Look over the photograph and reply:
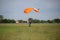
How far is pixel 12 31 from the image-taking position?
81.1 inches

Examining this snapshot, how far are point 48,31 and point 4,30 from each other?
0.71 meters

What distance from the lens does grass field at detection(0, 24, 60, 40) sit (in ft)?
6.70

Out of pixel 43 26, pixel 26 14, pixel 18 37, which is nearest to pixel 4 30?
pixel 18 37

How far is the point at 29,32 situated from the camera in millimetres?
2076

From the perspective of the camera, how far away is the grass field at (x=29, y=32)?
2043 mm

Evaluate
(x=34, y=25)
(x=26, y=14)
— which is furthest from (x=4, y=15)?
(x=34, y=25)

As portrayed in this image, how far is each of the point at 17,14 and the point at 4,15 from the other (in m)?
0.21

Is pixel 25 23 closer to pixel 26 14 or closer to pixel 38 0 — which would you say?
pixel 26 14

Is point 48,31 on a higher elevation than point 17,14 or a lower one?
lower

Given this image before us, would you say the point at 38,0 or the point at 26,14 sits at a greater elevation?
the point at 38,0

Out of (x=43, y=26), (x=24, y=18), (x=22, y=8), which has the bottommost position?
(x=43, y=26)

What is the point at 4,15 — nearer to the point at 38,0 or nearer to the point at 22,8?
the point at 22,8

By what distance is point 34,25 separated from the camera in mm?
2082

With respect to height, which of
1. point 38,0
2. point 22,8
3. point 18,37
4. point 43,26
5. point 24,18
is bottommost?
point 18,37
